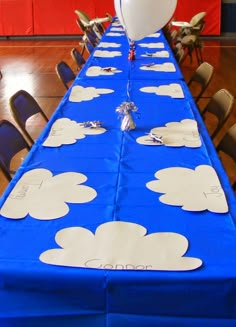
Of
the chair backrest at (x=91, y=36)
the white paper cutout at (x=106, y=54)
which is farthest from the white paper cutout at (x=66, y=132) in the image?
the chair backrest at (x=91, y=36)

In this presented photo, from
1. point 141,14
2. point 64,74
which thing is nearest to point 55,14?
point 64,74

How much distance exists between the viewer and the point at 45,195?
4.93 ft

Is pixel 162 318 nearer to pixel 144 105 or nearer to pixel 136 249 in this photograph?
pixel 136 249

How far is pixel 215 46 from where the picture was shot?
28.6 feet

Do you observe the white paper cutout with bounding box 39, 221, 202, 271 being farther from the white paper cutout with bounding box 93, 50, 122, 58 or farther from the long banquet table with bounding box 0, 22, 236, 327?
the white paper cutout with bounding box 93, 50, 122, 58

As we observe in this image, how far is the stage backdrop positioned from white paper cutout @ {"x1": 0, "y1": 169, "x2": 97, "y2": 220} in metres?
8.55

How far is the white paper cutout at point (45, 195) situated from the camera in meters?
1.40

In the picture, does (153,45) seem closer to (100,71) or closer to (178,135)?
(100,71)

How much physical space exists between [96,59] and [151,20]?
1.51 m

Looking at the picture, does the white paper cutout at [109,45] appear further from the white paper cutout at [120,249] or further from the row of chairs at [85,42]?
the white paper cutout at [120,249]

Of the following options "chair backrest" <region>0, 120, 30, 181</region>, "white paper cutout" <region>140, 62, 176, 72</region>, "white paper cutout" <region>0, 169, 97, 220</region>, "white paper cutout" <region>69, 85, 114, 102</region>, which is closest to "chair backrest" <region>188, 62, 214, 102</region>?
"white paper cutout" <region>140, 62, 176, 72</region>

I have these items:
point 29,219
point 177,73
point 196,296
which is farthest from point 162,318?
point 177,73

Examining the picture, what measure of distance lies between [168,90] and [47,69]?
4.32 meters

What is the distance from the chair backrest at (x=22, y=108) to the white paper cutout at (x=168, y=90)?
2.37 feet
